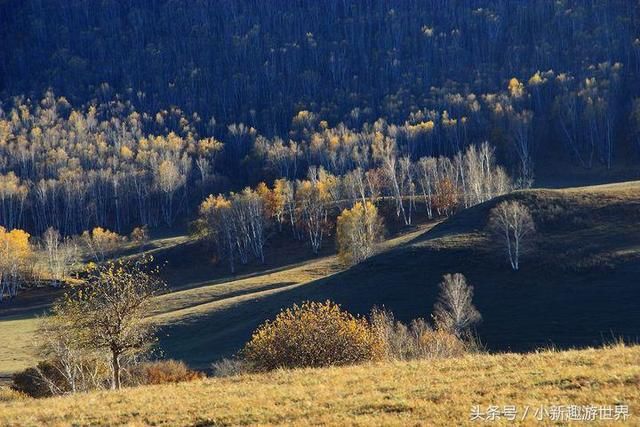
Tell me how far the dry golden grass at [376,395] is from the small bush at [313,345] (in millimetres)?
8088

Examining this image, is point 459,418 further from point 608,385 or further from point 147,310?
point 147,310

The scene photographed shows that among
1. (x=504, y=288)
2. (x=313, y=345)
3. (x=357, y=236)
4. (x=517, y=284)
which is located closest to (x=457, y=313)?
(x=504, y=288)

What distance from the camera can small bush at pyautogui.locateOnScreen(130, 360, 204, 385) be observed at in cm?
5133

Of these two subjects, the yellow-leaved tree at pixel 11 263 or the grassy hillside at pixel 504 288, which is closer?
the grassy hillside at pixel 504 288

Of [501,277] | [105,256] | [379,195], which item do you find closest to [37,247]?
[105,256]

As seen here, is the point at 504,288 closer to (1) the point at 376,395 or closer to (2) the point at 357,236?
(2) the point at 357,236

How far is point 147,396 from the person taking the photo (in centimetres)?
2669

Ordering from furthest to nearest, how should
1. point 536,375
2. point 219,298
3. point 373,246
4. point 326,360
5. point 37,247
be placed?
1. point 37,247
2. point 373,246
3. point 219,298
4. point 326,360
5. point 536,375

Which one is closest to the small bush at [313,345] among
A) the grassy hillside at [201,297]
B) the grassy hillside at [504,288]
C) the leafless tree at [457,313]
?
the grassy hillside at [201,297]

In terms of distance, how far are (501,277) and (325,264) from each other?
53.6 metres

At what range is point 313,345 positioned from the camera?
3741 centimetres

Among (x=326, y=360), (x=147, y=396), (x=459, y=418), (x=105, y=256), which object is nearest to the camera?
(x=459, y=418)

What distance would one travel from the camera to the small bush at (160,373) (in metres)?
51.3

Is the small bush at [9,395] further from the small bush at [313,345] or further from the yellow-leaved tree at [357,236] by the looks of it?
the yellow-leaved tree at [357,236]
